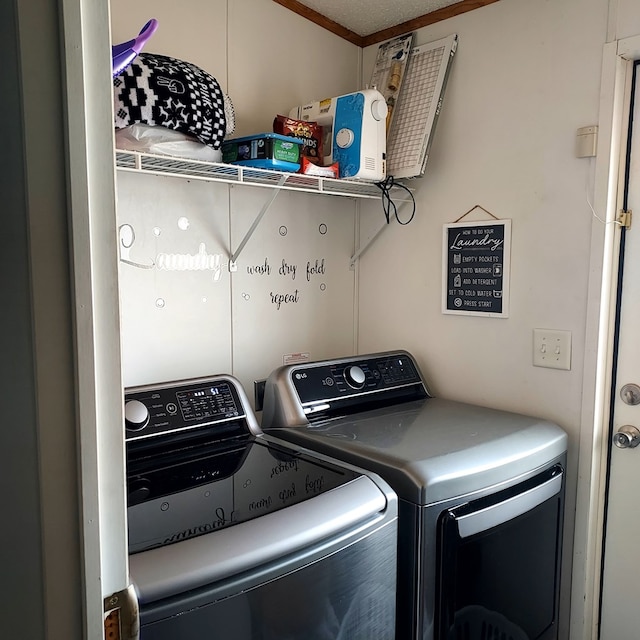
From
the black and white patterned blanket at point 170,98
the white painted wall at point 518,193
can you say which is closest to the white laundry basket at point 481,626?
the white painted wall at point 518,193

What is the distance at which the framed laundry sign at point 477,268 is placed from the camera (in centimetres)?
186

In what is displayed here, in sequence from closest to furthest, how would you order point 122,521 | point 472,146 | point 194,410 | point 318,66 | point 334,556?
point 122,521 < point 334,556 < point 194,410 < point 472,146 < point 318,66

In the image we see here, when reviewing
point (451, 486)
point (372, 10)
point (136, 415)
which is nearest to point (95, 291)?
point (136, 415)

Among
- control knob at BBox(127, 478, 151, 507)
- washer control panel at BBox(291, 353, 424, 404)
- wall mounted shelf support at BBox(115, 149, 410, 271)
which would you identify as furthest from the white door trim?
washer control panel at BBox(291, 353, 424, 404)

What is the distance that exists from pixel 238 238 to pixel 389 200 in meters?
0.57

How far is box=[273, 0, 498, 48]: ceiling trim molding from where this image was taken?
6.22 ft

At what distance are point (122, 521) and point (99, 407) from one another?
144mm

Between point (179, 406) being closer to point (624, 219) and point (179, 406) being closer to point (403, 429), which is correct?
point (403, 429)

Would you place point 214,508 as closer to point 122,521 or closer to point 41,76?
point 122,521

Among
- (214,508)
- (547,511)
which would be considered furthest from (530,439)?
(214,508)

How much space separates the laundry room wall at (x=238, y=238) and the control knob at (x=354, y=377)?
31 centimetres

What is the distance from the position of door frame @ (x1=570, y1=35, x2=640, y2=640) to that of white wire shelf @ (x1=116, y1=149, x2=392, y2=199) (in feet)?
2.43

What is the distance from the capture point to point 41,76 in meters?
0.53

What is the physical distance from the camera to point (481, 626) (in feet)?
4.72
